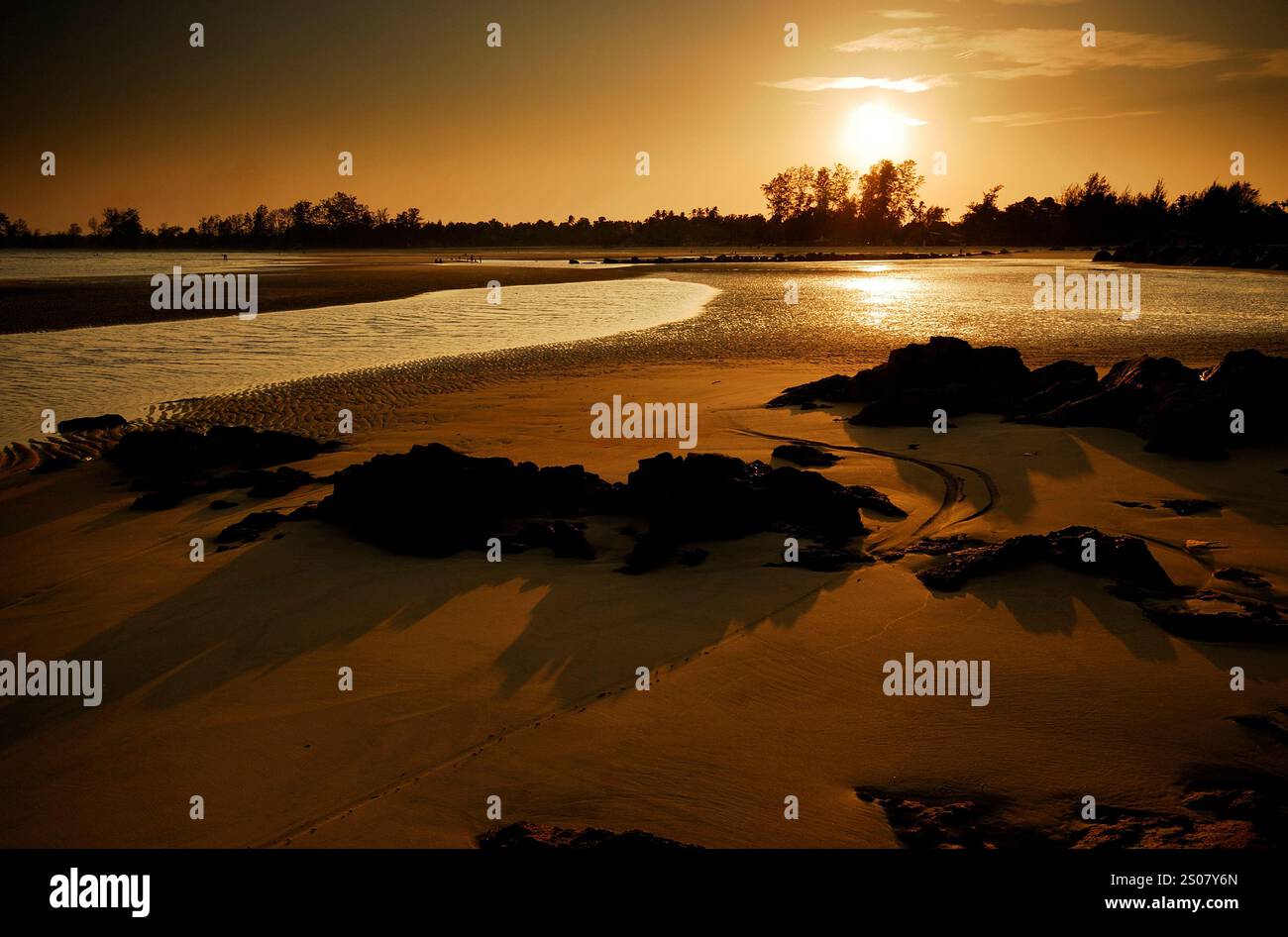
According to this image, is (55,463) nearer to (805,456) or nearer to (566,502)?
(566,502)

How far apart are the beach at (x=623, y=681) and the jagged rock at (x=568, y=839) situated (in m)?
0.16

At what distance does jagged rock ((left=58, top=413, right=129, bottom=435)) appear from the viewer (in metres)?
12.6

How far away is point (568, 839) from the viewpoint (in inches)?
144

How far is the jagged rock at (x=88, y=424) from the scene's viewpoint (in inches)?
495

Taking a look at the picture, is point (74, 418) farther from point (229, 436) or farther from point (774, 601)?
point (774, 601)

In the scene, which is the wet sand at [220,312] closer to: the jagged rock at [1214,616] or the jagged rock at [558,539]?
the jagged rock at [558,539]

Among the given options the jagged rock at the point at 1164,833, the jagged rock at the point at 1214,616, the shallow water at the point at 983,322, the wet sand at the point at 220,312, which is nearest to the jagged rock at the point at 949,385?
the shallow water at the point at 983,322

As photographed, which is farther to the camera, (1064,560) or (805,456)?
(805,456)

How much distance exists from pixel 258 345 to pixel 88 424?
976 cm

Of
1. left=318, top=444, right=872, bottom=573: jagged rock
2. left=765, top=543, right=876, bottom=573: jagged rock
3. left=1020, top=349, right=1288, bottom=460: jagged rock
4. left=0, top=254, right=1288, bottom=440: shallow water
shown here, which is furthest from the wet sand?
left=1020, top=349, right=1288, bottom=460: jagged rock

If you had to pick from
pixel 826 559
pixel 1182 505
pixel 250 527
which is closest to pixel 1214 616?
pixel 826 559
